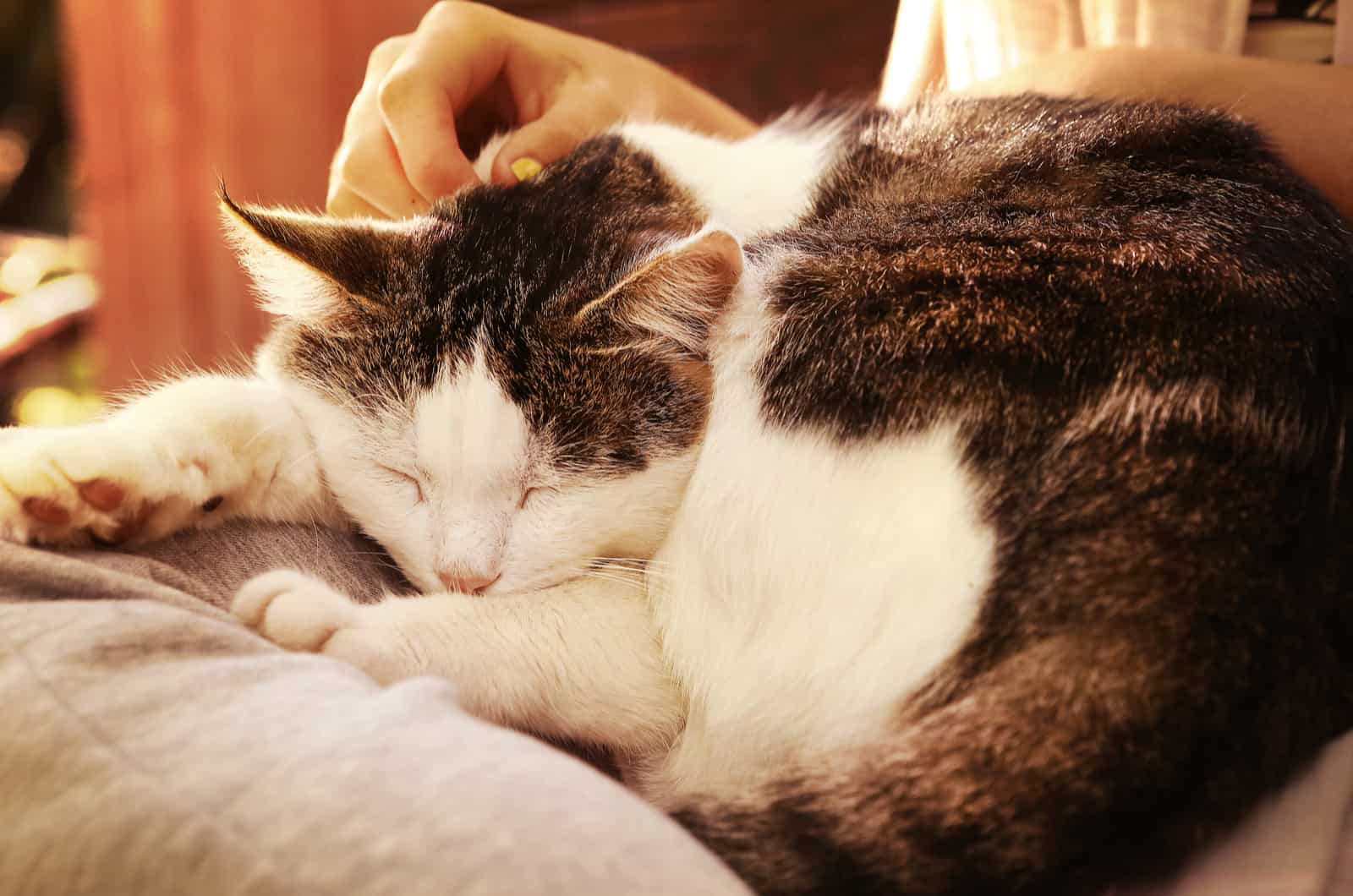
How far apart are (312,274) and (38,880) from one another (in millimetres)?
612

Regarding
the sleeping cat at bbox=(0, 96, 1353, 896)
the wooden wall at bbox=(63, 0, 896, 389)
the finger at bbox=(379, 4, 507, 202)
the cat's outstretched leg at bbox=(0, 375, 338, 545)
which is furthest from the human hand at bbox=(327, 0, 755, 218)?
the wooden wall at bbox=(63, 0, 896, 389)

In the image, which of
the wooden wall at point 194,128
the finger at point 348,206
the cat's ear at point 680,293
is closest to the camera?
the cat's ear at point 680,293

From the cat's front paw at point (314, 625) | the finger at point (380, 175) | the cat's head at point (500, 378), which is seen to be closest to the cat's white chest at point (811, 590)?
the cat's head at point (500, 378)

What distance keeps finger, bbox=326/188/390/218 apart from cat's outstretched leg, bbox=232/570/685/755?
786 mm

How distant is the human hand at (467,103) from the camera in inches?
48.5

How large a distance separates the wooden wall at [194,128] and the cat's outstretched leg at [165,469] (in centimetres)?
186

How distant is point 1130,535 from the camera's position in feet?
2.17

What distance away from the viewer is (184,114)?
3252 millimetres

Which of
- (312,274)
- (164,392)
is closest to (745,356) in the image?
(312,274)

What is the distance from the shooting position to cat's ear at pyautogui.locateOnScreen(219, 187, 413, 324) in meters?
0.97

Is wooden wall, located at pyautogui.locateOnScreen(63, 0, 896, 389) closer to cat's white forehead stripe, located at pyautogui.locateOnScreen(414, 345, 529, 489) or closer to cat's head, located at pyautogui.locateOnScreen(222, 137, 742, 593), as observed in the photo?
cat's head, located at pyautogui.locateOnScreen(222, 137, 742, 593)

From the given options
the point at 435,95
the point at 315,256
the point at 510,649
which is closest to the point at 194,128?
the point at 435,95

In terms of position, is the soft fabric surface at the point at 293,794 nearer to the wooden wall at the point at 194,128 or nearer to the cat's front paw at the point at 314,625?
the cat's front paw at the point at 314,625

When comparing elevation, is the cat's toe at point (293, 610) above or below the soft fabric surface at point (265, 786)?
below
